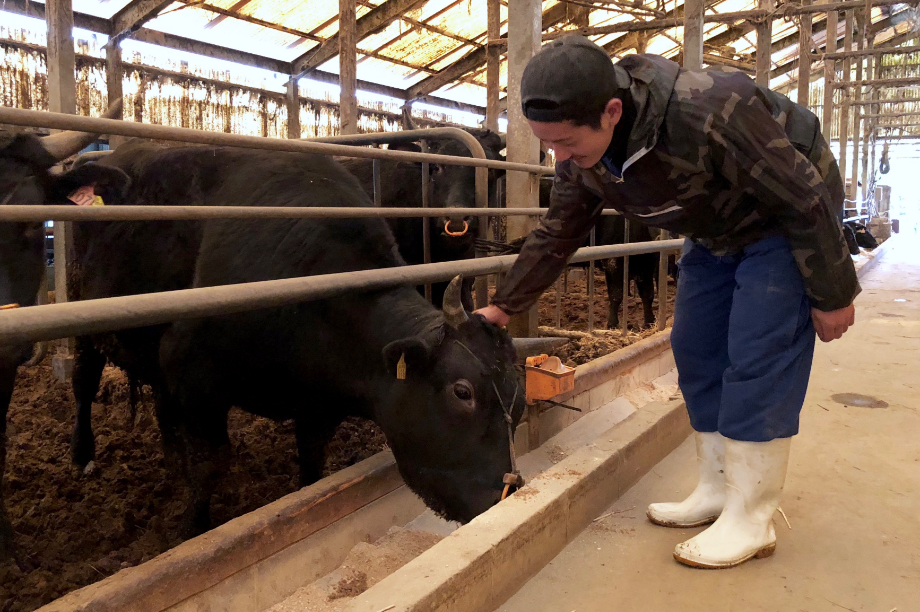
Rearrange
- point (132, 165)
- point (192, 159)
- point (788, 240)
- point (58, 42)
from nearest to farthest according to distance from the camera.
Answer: point (788, 240), point (192, 159), point (132, 165), point (58, 42)

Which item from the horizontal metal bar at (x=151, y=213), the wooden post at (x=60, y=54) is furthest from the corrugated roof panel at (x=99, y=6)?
the horizontal metal bar at (x=151, y=213)

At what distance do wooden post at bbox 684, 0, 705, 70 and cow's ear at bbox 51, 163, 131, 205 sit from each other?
18.0ft

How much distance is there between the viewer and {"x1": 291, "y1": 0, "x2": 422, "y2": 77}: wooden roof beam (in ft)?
42.5

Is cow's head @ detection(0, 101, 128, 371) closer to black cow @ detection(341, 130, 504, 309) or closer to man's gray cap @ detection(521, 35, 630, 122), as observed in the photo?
black cow @ detection(341, 130, 504, 309)

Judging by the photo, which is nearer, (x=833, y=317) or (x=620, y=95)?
(x=620, y=95)

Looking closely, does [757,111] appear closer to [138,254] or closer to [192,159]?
[192,159]

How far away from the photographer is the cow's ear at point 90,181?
3.32 metres

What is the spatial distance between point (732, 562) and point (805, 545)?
351mm

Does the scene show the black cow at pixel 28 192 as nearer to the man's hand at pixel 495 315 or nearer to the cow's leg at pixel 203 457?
the cow's leg at pixel 203 457

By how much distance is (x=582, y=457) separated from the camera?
2527 mm

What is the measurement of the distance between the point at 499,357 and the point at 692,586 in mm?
999

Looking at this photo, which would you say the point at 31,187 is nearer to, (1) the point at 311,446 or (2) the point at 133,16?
(1) the point at 311,446

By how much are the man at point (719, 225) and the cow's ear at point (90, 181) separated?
7.14 ft

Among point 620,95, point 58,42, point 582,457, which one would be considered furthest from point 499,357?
point 58,42
